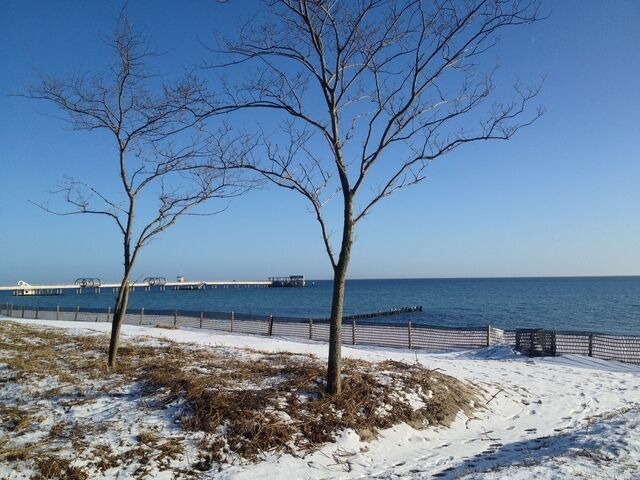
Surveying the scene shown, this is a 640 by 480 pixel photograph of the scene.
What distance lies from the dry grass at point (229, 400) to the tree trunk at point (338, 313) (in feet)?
0.89

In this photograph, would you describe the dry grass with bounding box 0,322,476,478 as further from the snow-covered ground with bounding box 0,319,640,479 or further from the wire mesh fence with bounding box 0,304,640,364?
the wire mesh fence with bounding box 0,304,640,364

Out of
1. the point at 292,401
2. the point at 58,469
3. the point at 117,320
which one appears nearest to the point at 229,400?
the point at 292,401

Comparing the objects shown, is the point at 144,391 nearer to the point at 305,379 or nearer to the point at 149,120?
the point at 305,379

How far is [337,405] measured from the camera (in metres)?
6.96

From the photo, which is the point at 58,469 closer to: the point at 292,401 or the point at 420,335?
the point at 292,401

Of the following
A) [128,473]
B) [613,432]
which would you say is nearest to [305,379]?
[128,473]

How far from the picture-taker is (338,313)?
7.39m

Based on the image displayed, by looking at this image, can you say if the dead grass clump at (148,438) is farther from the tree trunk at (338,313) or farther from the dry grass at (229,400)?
the tree trunk at (338,313)

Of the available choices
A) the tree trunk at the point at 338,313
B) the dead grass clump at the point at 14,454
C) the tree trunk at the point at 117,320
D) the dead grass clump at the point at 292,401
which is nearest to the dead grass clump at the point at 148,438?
the dead grass clump at the point at 292,401

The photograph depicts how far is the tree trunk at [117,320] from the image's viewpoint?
9041mm

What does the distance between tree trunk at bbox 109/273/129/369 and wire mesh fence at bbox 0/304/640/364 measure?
11785 millimetres

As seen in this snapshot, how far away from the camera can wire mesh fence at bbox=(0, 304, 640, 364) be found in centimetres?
1569

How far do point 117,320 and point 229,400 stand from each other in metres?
3.68

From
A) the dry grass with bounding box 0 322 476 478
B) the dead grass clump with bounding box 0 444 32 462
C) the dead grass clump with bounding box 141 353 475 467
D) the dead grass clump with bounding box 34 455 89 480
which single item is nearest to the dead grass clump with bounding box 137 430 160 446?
the dry grass with bounding box 0 322 476 478
